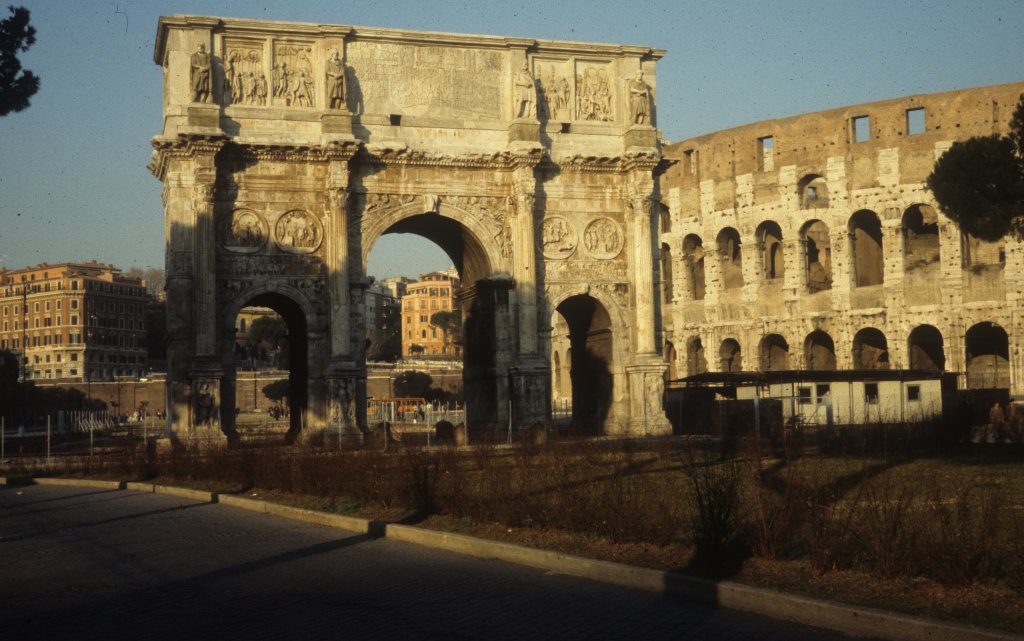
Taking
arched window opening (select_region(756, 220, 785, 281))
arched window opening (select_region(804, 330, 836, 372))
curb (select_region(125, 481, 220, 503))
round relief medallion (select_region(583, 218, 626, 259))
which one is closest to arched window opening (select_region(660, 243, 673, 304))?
arched window opening (select_region(756, 220, 785, 281))

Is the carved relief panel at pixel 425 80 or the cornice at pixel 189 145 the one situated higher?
the carved relief panel at pixel 425 80

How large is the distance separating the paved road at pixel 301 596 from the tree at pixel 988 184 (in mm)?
17091

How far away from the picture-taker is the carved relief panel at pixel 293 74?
103 feet

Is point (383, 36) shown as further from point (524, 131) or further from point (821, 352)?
point (821, 352)

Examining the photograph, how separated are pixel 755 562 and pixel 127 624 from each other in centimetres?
515

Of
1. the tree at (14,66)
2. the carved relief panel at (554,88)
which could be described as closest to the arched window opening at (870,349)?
the carved relief panel at (554,88)

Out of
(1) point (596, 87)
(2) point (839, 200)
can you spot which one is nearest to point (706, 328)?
(2) point (839, 200)

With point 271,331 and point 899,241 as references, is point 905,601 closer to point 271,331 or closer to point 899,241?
point 899,241

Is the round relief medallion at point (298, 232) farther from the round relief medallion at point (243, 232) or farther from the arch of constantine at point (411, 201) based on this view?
the round relief medallion at point (243, 232)

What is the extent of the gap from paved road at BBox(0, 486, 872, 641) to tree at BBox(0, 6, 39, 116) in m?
7.92

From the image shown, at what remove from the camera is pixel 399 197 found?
32.0m

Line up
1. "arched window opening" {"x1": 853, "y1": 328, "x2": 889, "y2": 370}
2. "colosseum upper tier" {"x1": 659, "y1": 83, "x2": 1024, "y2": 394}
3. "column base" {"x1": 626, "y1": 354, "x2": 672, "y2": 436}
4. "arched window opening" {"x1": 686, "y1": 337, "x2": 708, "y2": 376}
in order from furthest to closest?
"arched window opening" {"x1": 686, "y1": 337, "x2": 708, "y2": 376}, "arched window opening" {"x1": 853, "y1": 328, "x2": 889, "y2": 370}, "colosseum upper tier" {"x1": 659, "y1": 83, "x2": 1024, "y2": 394}, "column base" {"x1": 626, "y1": 354, "x2": 672, "y2": 436}

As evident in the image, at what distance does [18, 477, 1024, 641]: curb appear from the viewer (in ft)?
25.2

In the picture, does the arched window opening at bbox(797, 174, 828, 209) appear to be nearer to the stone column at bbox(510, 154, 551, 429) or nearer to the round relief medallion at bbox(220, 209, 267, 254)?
the stone column at bbox(510, 154, 551, 429)
